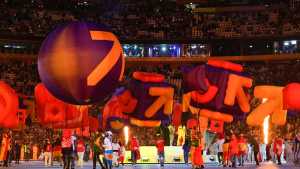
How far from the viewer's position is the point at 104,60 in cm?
1673

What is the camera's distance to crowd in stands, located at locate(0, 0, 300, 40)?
141ft

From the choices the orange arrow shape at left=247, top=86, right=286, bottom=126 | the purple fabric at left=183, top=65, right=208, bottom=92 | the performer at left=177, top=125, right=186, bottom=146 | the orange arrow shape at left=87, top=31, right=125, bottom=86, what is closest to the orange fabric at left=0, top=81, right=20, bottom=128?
the purple fabric at left=183, top=65, right=208, bottom=92

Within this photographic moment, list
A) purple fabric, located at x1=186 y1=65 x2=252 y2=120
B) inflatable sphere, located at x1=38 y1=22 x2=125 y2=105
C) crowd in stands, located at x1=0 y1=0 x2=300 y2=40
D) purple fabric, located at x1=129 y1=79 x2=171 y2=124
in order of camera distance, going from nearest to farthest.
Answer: inflatable sphere, located at x1=38 y1=22 x2=125 y2=105 → purple fabric, located at x1=186 y1=65 x2=252 y2=120 → purple fabric, located at x1=129 y1=79 x2=171 y2=124 → crowd in stands, located at x1=0 y1=0 x2=300 y2=40

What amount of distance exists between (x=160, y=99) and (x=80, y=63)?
11.5 metres

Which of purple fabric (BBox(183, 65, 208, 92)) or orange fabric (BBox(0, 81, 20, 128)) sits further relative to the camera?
purple fabric (BBox(183, 65, 208, 92))

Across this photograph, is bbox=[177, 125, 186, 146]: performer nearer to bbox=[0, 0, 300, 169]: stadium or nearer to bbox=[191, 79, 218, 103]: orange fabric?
bbox=[0, 0, 300, 169]: stadium

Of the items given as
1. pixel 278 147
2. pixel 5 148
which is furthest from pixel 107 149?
pixel 278 147

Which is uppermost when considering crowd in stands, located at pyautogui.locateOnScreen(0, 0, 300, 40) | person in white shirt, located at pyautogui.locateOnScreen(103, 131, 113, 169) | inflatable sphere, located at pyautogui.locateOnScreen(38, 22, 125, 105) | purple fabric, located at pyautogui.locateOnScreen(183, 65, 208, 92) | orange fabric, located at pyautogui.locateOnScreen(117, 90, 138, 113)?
crowd in stands, located at pyautogui.locateOnScreen(0, 0, 300, 40)

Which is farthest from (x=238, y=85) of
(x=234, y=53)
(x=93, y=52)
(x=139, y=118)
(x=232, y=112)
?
(x=234, y=53)

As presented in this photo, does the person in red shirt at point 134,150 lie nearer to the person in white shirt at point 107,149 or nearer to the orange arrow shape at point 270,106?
the orange arrow shape at point 270,106

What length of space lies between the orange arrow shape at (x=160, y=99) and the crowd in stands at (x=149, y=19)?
16.0m

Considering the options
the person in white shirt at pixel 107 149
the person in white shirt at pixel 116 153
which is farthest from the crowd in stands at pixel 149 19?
the person in white shirt at pixel 107 149

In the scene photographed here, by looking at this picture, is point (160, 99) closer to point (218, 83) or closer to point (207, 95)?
point (207, 95)

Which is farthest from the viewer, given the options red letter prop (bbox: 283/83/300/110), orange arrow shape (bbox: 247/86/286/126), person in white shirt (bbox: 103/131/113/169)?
orange arrow shape (bbox: 247/86/286/126)
